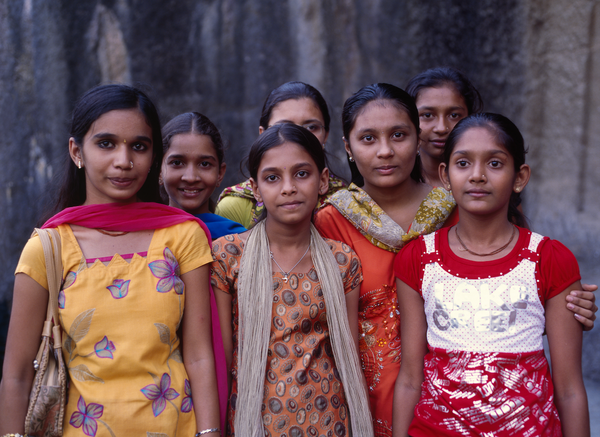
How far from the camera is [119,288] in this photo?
1560mm

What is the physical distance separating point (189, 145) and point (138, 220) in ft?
2.03

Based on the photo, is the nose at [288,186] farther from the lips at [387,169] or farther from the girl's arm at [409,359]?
the girl's arm at [409,359]

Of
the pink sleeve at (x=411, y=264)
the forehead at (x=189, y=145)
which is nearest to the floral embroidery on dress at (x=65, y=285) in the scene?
the forehead at (x=189, y=145)

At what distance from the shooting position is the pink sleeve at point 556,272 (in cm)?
157

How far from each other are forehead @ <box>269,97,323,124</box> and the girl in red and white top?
921mm

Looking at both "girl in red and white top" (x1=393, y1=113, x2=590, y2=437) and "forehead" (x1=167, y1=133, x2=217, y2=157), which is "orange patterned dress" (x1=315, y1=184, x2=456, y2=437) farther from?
"forehead" (x1=167, y1=133, x2=217, y2=157)

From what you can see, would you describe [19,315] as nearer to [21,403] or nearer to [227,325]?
[21,403]

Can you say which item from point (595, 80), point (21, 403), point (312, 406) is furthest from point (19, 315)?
point (595, 80)

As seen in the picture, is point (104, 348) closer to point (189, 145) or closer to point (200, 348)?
point (200, 348)

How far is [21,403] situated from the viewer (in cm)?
147

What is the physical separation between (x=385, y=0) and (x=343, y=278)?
12.7 feet

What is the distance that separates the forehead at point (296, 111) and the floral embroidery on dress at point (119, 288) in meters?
1.26

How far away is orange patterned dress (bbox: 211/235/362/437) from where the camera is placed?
1628mm

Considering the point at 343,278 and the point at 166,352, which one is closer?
the point at 166,352
